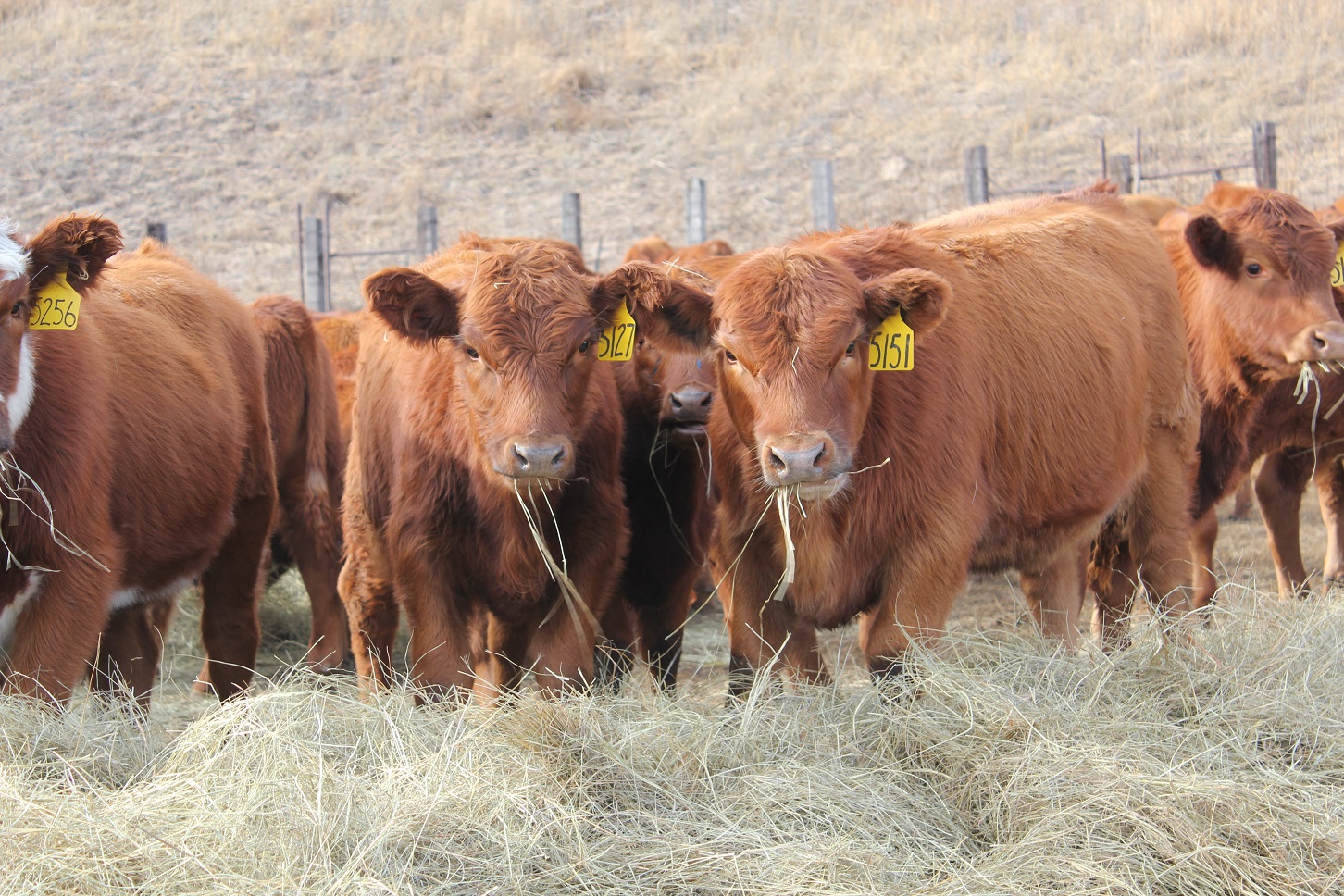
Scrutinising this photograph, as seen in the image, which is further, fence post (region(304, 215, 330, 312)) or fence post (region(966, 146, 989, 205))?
fence post (region(304, 215, 330, 312))

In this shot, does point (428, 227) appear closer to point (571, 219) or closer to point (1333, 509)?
point (571, 219)

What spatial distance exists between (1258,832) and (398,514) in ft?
9.80

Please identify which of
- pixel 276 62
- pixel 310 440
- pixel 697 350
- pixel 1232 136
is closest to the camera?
pixel 697 350

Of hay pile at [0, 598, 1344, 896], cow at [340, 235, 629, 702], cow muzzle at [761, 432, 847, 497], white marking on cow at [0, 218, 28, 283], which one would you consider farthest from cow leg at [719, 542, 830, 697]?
white marking on cow at [0, 218, 28, 283]

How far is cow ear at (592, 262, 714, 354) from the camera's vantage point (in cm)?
454

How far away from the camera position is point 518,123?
28359 millimetres

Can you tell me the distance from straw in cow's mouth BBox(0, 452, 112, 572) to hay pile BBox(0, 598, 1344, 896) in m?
0.51

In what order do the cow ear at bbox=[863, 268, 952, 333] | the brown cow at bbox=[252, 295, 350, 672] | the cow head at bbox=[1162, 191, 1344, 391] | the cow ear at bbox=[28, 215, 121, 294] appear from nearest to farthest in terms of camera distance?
the cow ear at bbox=[863, 268, 952, 333] → the cow ear at bbox=[28, 215, 121, 294] → the cow head at bbox=[1162, 191, 1344, 391] → the brown cow at bbox=[252, 295, 350, 672]

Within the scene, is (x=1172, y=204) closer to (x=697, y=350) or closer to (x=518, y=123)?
(x=697, y=350)

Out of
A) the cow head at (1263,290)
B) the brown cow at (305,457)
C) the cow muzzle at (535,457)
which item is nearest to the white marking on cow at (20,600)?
the cow muzzle at (535,457)

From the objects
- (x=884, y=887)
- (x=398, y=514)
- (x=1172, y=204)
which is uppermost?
(x=1172, y=204)

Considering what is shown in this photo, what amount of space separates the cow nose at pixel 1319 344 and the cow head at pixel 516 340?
387cm

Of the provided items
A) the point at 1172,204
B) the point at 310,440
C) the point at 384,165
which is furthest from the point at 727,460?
the point at 384,165

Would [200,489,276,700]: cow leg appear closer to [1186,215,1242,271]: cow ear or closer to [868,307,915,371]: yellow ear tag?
[868,307,915,371]: yellow ear tag
